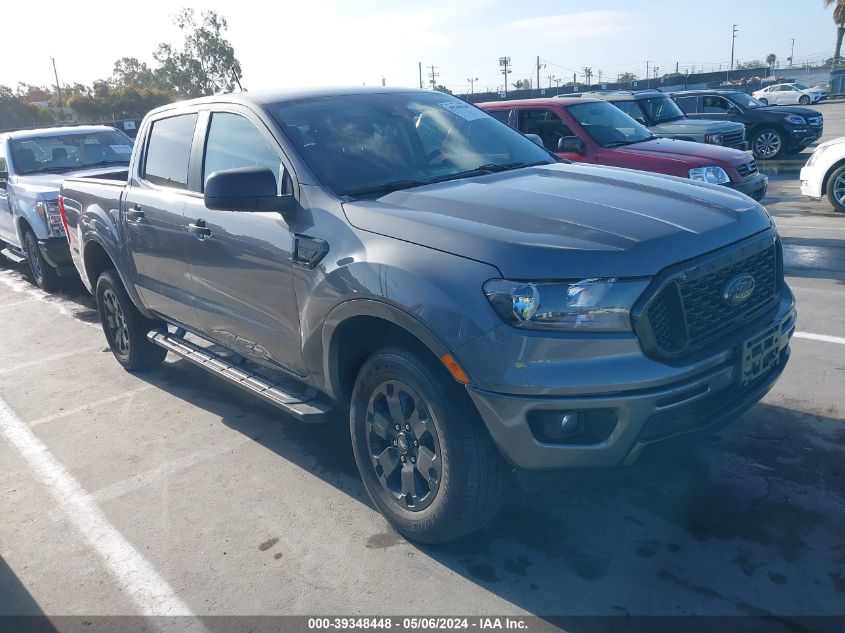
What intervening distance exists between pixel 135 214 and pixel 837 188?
9.14 metres

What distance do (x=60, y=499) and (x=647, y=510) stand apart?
3.08 metres

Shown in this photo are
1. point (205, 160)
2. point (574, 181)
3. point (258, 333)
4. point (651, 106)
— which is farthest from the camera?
point (651, 106)

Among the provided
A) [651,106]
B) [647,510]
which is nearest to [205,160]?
[647,510]

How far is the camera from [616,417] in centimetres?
268

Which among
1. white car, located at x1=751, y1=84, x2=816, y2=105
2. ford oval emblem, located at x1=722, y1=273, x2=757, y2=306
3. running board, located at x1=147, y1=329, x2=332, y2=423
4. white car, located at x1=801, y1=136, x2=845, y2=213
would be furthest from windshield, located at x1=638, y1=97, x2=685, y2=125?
white car, located at x1=751, y1=84, x2=816, y2=105

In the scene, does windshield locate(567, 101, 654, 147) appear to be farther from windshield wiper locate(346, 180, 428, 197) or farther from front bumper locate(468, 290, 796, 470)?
front bumper locate(468, 290, 796, 470)

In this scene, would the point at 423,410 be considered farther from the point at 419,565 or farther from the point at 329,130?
the point at 329,130

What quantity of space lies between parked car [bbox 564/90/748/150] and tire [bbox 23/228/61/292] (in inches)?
333

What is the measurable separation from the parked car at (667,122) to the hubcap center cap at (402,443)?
1025cm

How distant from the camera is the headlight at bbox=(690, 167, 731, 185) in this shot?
834 centimetres

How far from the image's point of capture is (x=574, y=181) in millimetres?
3701

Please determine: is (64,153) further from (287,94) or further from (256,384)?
(256,384)

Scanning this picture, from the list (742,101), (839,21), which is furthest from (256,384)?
(839,21)

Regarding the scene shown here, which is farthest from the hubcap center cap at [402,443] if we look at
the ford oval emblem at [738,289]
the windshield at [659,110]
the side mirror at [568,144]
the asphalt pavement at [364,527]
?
the windshield at [659,110]
